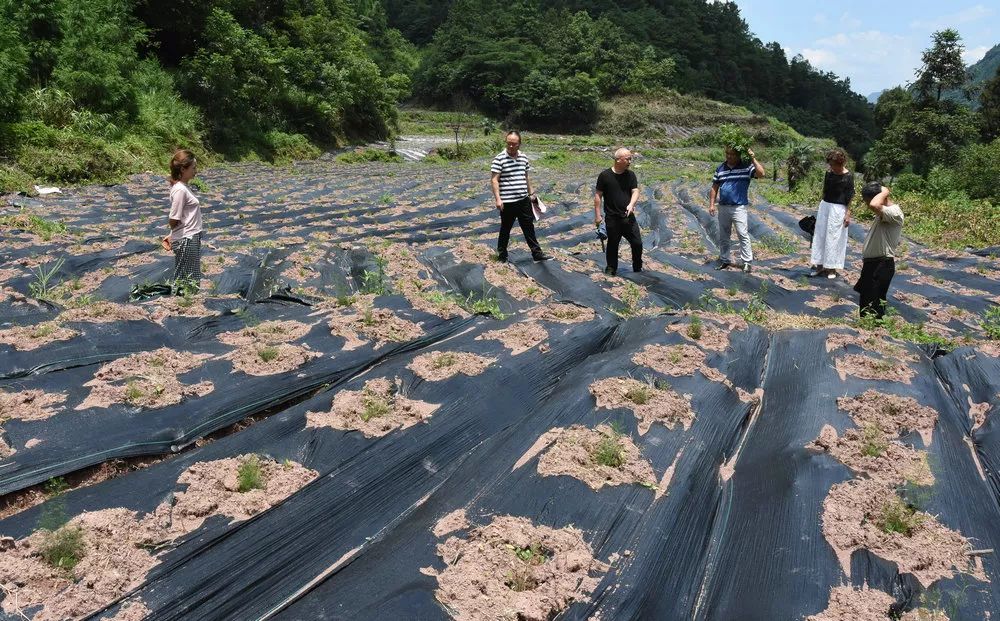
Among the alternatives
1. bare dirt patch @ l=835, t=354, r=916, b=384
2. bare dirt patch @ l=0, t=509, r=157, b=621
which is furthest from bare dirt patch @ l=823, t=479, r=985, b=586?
bare dirt patch @ l=0, t=509, r=157, b=621

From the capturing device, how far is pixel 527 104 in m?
48.1

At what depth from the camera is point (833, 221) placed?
5941mm

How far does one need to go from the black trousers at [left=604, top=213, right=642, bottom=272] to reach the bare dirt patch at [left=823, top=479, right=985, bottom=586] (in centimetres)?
373

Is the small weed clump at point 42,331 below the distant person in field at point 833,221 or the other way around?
below

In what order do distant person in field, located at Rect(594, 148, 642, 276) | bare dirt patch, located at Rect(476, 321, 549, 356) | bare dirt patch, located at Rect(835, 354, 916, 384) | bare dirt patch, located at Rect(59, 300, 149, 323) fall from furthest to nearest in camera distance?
distant person in field, located at Rect(594, 148, 642, 276), bare dirt patch, located at Rect(59, 300, 149, 323), bare dirt patch, located at Rect(476, 321, 549, 356), bare dirt patch, located at Rect(835, 354, 916, 384)

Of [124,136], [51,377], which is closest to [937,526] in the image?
[51,377]

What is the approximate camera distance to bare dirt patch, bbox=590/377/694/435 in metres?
2.82

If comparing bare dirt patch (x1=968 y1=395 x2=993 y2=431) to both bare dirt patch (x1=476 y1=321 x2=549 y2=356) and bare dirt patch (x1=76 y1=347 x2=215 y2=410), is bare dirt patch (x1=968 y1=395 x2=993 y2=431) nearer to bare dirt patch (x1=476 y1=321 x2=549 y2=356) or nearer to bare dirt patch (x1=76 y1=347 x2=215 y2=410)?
bare dirt patch (x1=476 y1=321 x2=549 y2=356)

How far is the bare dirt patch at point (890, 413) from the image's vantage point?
8.89 feet

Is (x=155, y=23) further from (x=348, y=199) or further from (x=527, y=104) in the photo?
(x=527, y=104)

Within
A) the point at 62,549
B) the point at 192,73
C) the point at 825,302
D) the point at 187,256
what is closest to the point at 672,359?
the point at 825,302

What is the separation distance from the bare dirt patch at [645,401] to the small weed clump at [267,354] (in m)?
1.79

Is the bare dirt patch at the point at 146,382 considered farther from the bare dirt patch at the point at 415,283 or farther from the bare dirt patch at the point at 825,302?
the bare dirt patch at the point at 825,302

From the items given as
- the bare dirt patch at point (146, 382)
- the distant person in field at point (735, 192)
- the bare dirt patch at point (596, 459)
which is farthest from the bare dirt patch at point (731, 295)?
the bare dirt patch at point (146, 382)
